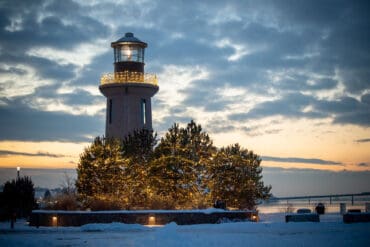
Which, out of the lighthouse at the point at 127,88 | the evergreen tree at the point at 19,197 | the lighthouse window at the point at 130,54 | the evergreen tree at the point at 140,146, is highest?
the lighthouse window at the point at 130,54

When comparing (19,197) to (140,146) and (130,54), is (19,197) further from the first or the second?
(130,54)

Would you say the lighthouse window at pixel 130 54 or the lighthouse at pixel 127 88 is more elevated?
the lighthouse window at pixel 130 54

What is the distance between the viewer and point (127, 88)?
5153cm

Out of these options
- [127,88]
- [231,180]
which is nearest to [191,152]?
[231,180]

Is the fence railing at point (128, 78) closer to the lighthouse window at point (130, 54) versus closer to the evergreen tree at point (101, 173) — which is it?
the lighthouse window at point (130, 54)

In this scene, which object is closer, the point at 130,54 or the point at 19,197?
the point at 19,197

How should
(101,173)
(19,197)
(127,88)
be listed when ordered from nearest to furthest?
(101,173)
(19,197)
(127,88)

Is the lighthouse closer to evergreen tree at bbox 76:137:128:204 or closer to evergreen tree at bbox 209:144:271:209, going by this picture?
evergreen tree at bbox 76:137:128:204

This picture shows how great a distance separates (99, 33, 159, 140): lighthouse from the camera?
2037 inches

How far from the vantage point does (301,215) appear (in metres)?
35.9

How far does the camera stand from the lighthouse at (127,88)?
51.8 metres

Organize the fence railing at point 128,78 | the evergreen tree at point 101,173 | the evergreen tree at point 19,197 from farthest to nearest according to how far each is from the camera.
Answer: the fence railing at point 128,78 < the evergreen tree at point 19,197 < the evergreen tree at point 101,173

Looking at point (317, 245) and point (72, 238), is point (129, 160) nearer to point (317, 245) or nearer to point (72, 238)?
point (72, 238)

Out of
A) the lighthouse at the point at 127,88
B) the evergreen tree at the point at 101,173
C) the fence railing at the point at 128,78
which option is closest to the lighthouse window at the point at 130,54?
the lighthouse at the point at 127,88
